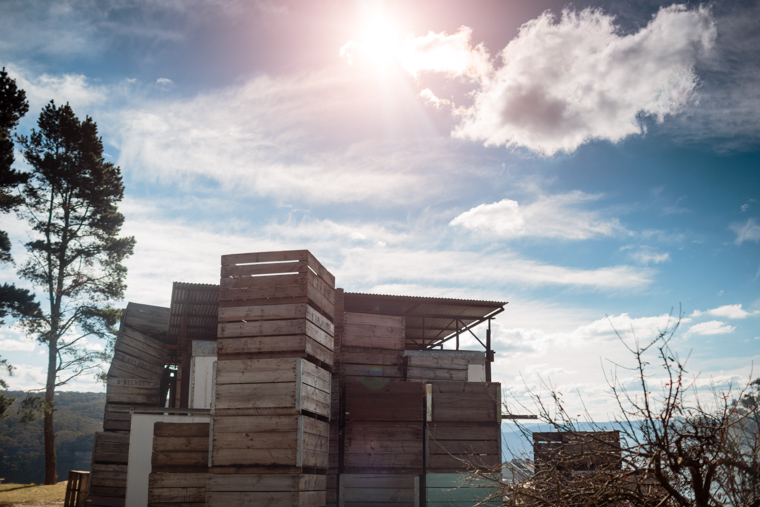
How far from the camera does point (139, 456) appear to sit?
11.8 meters

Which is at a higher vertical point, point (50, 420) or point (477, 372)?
point (477, 372)

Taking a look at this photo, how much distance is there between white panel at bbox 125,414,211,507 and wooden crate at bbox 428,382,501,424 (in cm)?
523

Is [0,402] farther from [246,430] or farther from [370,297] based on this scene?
[246,430]

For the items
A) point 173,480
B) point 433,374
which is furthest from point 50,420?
point 173,480

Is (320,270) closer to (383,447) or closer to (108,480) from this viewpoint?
(383,447)

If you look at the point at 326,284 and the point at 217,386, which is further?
the point at 326,284

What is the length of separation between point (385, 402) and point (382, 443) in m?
0.65

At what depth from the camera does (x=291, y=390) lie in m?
6.89

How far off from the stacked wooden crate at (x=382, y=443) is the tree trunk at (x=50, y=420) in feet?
47.9

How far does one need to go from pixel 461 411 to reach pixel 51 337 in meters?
17.1

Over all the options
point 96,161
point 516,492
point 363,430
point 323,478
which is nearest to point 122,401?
point 363,430

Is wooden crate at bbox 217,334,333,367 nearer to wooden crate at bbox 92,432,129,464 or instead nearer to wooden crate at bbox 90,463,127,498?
wooden crate at bbox 92,432,129,464

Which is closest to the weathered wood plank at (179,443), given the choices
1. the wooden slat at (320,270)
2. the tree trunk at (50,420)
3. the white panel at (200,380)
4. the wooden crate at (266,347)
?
the wooden crate at (266,347)

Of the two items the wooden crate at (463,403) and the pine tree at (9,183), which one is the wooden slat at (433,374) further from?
the pine tree at (9,183)
